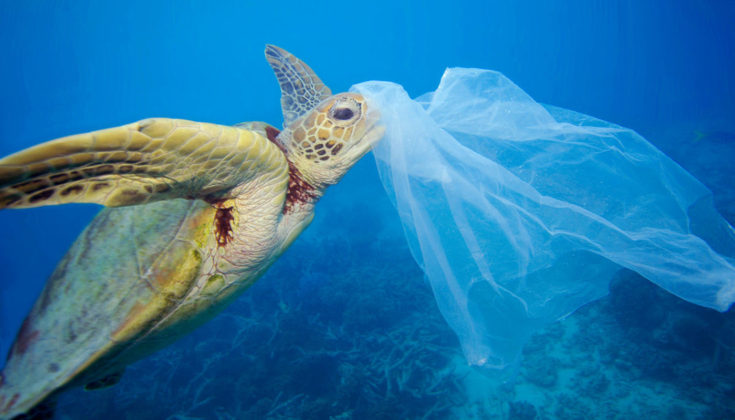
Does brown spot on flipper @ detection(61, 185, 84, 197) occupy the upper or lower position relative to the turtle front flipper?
lower

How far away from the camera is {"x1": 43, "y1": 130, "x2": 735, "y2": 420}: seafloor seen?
3.68 m

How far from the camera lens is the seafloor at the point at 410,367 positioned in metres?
3.68

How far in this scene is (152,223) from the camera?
1.40m

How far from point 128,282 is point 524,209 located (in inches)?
85.9

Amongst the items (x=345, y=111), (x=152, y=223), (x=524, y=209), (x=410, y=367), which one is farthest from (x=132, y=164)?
(x=410, y=367)

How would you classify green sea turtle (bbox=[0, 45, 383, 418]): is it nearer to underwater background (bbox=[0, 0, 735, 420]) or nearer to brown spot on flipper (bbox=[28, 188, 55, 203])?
brown spot on flipper (bbox=[28, 188, 55, 203])

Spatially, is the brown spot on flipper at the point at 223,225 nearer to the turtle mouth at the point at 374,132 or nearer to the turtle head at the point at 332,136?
the turtle head at the point at 332,136

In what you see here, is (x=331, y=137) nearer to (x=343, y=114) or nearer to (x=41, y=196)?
(x=343, y=114)

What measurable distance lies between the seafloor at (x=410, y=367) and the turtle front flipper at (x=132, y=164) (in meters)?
3.75

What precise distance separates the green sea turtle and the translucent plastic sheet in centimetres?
47

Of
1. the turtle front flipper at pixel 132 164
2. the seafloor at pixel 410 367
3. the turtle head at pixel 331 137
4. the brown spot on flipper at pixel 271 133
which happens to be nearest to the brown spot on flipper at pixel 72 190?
the turtle front flipper at pixel 132 164

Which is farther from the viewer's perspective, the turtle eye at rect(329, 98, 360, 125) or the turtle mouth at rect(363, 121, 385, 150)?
the turtle mouth at rect(363, 121, 385, 150)

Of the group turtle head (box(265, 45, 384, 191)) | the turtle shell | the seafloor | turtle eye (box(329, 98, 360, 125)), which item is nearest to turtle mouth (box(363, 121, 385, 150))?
turtle head (box(265, 45, 384, 191))

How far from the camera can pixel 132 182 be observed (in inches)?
37.9
